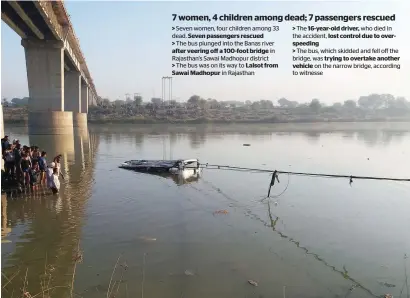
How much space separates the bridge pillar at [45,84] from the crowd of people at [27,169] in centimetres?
2943

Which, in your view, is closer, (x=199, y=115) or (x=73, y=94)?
(x=73, y=94)

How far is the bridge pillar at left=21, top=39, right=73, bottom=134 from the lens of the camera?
39906 mm

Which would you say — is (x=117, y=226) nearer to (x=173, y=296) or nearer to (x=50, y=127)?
(x=173, y=296)

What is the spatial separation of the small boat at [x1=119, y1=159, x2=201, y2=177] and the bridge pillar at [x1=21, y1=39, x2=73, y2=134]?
2410 cm

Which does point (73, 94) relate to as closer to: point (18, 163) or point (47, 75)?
point (47, 75)

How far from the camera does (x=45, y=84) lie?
1598 inches

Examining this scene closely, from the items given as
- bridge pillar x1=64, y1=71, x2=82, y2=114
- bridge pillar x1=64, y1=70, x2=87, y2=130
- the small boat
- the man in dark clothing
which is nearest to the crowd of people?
the man in dark clothing

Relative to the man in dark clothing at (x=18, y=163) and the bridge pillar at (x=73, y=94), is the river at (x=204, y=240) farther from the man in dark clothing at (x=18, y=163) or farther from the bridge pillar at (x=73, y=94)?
the bridge pillar at (x=73, y=94)

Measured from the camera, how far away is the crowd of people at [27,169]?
1235 cm

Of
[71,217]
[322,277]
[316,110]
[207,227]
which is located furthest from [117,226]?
[316,110]

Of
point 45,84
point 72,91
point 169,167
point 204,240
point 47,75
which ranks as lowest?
point 204,240

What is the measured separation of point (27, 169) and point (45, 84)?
104 ft

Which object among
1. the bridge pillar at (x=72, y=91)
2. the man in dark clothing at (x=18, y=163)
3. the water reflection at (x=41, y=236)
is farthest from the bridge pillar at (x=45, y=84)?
the man in dark clothing at (x=18, y=163)

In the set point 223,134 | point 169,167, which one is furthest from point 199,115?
point 169,167
